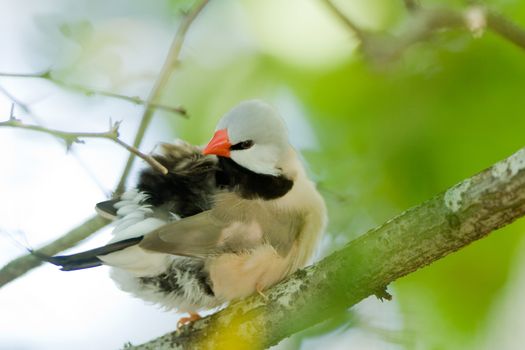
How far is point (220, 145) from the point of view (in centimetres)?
321

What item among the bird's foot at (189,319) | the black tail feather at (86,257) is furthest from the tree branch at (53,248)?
the bird's foot at (189,319)

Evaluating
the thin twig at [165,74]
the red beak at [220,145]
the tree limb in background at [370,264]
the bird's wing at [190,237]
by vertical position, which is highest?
the thin twig at [165,74]

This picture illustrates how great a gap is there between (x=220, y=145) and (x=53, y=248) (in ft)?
2.92

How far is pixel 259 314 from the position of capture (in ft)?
9.15

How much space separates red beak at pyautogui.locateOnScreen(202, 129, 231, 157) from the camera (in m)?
3.18

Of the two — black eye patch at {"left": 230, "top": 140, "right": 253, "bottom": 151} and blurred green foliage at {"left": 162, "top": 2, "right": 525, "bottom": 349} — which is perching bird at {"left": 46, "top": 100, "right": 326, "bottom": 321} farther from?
blurred green foliage at {"left": 162, "top": 2, "right": 525, "bottom": 349}

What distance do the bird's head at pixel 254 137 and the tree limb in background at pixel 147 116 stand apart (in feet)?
1.03

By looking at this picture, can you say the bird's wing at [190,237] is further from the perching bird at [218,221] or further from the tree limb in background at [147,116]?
the tree limb in background at [147,116]

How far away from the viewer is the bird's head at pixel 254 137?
3.27 meters

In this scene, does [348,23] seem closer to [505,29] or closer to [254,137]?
[505,29]

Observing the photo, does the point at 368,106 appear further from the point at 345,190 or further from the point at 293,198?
the point at 293,198

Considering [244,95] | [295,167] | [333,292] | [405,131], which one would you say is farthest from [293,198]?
[405,131]

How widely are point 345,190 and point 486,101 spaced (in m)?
0.79

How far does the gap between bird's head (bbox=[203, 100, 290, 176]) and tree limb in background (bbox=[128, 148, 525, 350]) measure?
26.0 inches
